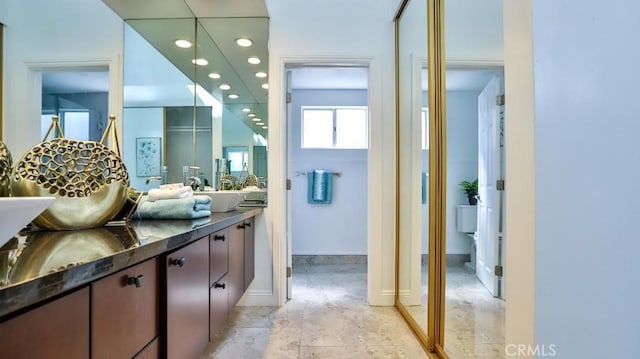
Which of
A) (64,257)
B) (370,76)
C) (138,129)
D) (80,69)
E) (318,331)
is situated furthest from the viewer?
(370,76)

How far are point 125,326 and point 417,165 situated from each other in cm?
206

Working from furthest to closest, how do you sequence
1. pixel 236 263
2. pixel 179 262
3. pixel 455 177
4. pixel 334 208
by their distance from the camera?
1. pixel 334 208
2. pixel 236 263
3. pixel 455 177
4. pixel 179 262

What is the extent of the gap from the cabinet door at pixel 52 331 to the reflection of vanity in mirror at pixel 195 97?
1333mm

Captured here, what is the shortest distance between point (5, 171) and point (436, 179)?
1907 mm

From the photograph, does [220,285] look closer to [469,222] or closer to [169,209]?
[169,209]

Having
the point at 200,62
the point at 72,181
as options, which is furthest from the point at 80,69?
the point at 200,62

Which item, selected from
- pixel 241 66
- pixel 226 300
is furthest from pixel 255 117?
pixel 226 300

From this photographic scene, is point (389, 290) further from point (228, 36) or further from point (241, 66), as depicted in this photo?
point (228, 36)

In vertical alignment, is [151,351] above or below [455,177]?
below

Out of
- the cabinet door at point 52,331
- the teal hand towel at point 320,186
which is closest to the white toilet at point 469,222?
the cabinet door at point 52,331

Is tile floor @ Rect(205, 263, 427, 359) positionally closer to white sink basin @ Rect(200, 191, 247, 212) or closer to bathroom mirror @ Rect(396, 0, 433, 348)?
bathroom mirror @ Rect(396, 0, 433, 348)

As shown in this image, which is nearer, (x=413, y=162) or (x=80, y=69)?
(x=80, y=69)

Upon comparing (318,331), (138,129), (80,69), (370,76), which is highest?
(370,76)

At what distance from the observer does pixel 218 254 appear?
1611 mm
